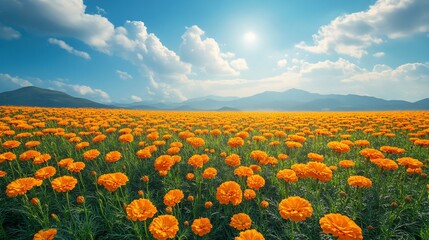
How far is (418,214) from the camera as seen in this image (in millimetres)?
2887

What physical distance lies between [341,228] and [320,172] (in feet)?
3.26

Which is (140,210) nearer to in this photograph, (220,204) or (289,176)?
(220,204)

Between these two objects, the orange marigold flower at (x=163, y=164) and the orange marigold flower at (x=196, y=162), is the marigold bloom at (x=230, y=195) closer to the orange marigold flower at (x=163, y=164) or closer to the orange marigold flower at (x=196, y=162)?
the orange marigold flower at (x=196, y=162)

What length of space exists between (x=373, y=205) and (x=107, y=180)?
150 inches

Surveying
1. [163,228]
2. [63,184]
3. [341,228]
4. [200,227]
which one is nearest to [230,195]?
[200,227]

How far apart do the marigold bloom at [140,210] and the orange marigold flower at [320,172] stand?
6.15 feet

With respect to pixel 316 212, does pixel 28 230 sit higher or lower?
lower

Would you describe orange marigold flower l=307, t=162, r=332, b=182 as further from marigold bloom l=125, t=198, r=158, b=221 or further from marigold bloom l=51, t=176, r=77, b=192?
marigold bloom l=51, t=176, r=77, b=192

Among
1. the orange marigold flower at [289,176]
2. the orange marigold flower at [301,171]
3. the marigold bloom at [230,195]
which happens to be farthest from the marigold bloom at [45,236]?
the orange marigold flower at [301,171]

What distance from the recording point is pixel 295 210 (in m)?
2.05

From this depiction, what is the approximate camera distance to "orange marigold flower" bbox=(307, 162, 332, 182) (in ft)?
8.51

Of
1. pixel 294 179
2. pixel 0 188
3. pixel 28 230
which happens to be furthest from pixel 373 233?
pixel 0 188

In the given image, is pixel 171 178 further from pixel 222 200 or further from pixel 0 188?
pixel 0 188

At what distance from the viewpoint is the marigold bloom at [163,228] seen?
192 cm
